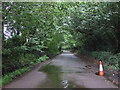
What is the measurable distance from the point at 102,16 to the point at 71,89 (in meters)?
8.13

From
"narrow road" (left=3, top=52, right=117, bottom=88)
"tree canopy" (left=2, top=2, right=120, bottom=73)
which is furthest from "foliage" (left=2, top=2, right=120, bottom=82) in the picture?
"narrow road" (left=3, top=52, right=117, bottom=88)

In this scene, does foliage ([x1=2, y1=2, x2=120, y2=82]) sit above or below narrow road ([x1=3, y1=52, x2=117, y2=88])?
above

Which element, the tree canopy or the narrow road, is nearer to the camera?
the narrow road

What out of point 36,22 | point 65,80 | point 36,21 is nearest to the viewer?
point 65,80

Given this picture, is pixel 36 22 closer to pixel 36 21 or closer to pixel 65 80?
pixel 36 21

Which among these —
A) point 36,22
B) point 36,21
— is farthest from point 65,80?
point 36,22

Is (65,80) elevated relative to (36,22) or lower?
lower

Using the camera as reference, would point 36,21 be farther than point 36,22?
No

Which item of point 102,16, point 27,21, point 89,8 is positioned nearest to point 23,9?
point 27,21

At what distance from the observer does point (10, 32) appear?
888 centimetres

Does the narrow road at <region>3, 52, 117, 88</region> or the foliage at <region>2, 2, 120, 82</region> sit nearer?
the narrow road at <region>3, 52, 117, 88</region>

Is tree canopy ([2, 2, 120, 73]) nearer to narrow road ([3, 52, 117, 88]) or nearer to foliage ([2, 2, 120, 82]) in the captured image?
foliage ([2, 2, 120, 82])

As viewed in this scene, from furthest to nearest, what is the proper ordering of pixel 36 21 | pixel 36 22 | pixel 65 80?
pixel 36 22 → pixel 36 21 → pixel 65 80

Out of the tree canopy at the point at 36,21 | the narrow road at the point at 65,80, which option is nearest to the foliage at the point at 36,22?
the tree canopy at the point at 36,21
